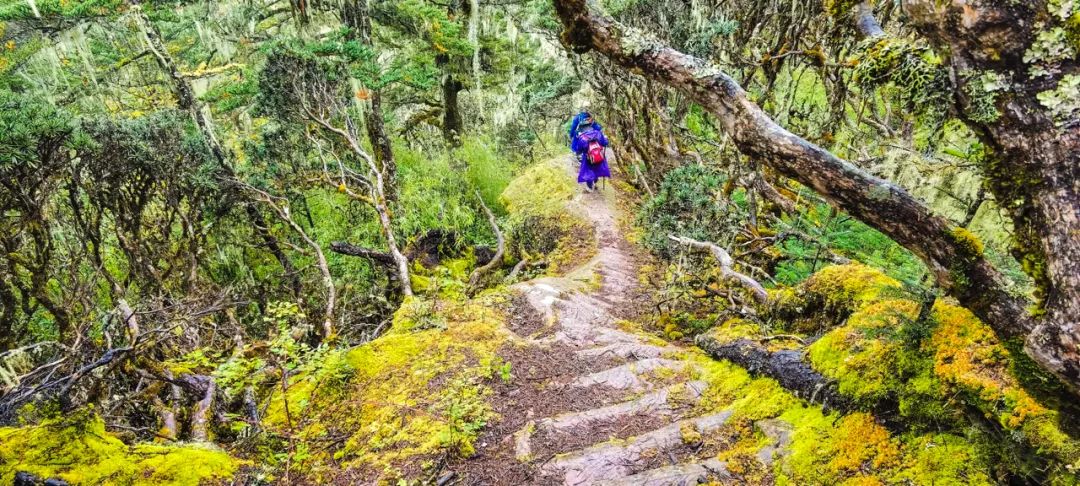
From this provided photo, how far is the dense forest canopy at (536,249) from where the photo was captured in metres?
1.89

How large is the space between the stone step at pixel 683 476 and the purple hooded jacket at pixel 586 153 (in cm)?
813

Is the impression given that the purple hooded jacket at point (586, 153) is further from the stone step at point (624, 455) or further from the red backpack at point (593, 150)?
the stone step at point (624, 455)

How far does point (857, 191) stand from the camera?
2162 millimetres

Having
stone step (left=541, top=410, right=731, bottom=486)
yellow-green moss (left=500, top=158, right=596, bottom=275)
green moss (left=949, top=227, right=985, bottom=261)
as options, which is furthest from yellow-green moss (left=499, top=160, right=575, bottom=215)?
green moss (left=949, top=227, right=985, bottom=261)

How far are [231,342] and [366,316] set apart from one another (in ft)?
5.47

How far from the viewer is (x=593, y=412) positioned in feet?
12.2

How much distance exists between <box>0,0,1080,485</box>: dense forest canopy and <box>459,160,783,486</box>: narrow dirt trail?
0.07 meters

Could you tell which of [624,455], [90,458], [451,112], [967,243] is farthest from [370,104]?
[967,243]

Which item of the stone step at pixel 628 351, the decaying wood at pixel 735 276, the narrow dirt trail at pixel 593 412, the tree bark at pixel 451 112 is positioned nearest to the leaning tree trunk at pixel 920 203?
the narrow dirt trail at pixel 593 412

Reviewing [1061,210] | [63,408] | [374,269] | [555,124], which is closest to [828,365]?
[1061,210]

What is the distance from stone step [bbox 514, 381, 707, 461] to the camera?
3.48 meters

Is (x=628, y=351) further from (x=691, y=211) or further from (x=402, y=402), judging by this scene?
(x=691, y=211)

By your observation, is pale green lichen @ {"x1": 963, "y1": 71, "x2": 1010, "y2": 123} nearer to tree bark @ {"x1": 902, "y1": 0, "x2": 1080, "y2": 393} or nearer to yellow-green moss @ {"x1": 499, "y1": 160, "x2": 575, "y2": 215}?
tree bark @ {"x1": 902, "y1": 0, "x2": 1080, "y2": 393}

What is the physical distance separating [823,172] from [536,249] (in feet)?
26.0
